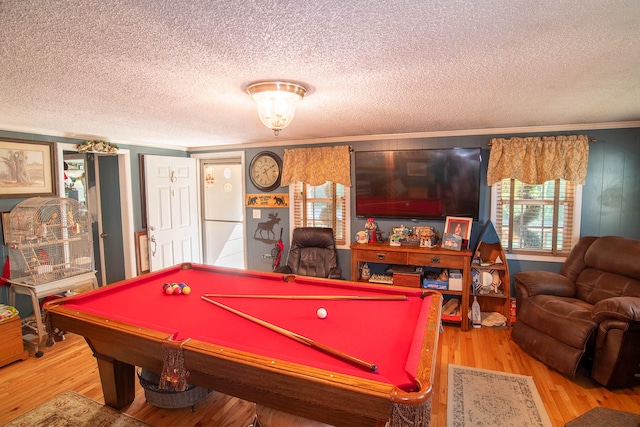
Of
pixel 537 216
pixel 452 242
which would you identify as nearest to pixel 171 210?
pixel 452 242

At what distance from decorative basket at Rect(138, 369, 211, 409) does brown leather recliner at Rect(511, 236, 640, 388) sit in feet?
9.52

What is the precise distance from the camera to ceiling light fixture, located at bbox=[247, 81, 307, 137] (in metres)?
2.14

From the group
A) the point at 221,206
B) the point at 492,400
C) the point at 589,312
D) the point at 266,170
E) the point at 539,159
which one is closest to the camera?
the point at 492,400

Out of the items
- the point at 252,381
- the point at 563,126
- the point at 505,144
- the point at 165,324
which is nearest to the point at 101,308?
the point at 165,324

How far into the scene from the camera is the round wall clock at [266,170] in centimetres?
504

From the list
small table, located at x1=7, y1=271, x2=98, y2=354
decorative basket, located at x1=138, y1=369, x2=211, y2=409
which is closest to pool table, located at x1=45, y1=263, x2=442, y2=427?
decorative basket, located at x1=138, y1=369, x2=211, y2=409

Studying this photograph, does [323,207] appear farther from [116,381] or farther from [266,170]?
[116,381]

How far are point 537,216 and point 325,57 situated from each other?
134 inches

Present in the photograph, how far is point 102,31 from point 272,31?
0.71 meters

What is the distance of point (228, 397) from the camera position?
265 cm

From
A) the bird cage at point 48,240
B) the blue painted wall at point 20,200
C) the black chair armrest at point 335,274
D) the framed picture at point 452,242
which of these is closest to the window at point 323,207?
the black chair armrest at point 335,274

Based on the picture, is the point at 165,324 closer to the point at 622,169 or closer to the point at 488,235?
the point at 488,235

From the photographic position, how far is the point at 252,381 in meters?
1.50

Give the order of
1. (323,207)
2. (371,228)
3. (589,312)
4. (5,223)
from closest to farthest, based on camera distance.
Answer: (589,312) < (5,223) < (371,228) < (323,207)
